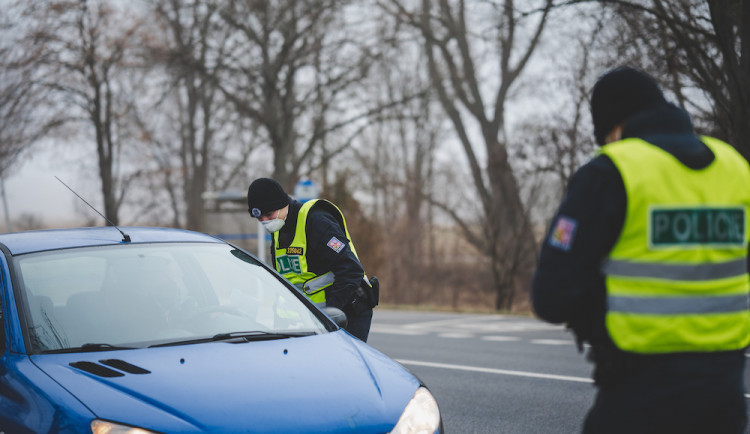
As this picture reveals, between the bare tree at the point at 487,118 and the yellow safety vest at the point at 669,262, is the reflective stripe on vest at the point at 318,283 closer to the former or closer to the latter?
the yellow safety vest at the point at 669,262

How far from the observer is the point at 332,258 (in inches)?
199

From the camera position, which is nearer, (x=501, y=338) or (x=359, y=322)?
(x=359, y=322)

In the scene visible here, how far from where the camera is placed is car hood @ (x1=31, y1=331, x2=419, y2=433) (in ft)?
10.4

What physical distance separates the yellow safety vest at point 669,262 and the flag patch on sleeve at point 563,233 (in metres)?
0.13

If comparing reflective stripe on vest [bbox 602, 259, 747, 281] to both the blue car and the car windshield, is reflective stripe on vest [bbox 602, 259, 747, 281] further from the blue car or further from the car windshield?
the car windshield

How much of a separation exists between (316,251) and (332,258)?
0.40 feet

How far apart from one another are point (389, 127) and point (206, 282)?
34.4m

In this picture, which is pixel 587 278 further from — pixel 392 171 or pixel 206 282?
pixel 392 171

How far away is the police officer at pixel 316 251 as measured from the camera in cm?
506

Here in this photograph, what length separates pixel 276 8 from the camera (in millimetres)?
22703

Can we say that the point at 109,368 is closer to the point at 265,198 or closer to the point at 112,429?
the point at 112,429

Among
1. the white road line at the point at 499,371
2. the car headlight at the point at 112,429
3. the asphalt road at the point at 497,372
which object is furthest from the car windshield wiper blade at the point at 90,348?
the white road line at the point at 499,371

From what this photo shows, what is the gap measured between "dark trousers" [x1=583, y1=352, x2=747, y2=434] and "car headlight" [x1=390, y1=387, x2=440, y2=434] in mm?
1115

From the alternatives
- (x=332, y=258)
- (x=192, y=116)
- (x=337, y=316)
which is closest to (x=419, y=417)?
(x=337, y=316)
